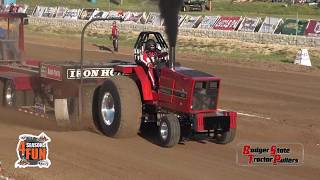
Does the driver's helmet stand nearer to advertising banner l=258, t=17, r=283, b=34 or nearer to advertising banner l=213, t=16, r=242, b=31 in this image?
advertising banner l=258, t=17, r=283, b=34

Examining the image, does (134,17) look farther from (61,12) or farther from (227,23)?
(61,12)

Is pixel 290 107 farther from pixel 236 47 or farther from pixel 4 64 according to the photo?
pixel 236 47

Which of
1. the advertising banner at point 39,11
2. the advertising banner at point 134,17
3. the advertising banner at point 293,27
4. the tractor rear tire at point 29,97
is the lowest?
the tractor rear tire at point 29,97

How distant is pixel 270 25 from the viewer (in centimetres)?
3225

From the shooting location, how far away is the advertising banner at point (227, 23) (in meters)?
34.2

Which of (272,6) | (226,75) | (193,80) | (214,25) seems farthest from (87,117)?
(272,6)

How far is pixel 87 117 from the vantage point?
1030 cm

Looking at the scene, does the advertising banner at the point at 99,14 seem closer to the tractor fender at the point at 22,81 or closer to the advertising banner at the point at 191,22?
the advertising banner at the point at 191,22

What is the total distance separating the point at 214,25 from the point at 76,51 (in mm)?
10573

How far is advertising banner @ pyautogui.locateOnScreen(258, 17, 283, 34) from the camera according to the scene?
3200cm

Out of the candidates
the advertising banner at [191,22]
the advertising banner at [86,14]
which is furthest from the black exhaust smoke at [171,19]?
the advertising banner at [86,14]

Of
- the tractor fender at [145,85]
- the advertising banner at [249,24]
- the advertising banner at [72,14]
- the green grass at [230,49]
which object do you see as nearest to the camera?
the tractor fender at [145,85]

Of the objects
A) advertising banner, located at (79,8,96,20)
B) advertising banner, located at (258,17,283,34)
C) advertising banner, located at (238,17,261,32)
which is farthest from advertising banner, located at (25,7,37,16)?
advertising banner, located at (258,17,283,34)

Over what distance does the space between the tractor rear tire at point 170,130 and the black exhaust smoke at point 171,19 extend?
0.83 meters
